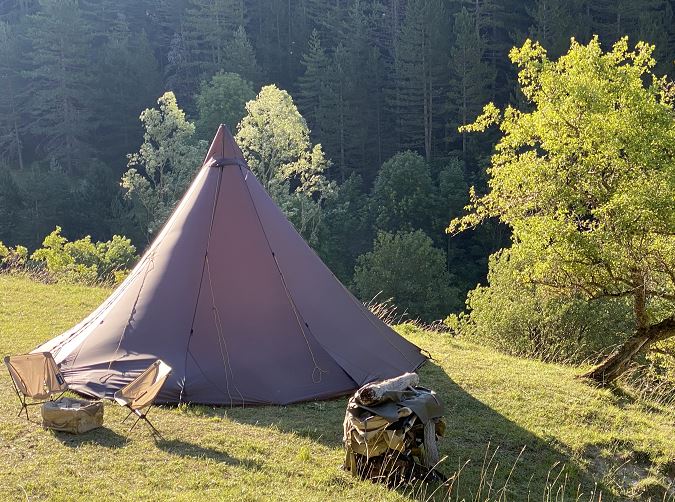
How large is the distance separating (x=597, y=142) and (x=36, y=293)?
10528 mm

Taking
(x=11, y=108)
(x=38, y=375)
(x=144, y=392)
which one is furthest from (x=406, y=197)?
(x=144, y=392)

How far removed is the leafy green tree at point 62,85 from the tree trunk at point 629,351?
43.5 metres

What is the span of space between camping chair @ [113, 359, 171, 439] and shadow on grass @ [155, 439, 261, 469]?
7.7 inches

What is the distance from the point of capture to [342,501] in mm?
5387

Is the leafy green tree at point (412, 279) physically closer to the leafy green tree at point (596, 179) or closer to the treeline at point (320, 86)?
the treeline at point (320, 86)

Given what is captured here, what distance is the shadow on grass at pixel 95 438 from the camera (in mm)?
6262

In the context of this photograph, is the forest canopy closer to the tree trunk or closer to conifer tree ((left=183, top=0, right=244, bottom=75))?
conifer tree ((left=183, top=0, right=244, bottom=75))

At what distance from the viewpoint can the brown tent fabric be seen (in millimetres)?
7766

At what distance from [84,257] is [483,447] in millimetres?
22131

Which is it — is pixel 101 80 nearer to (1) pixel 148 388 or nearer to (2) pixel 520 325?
(2) pixel 520 325

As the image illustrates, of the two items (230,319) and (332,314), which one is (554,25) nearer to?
(332,314)

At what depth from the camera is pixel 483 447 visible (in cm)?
683

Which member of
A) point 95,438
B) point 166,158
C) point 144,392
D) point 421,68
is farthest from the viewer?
point 421,68

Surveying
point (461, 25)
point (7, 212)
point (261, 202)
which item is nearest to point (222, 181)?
point (261, 202)
